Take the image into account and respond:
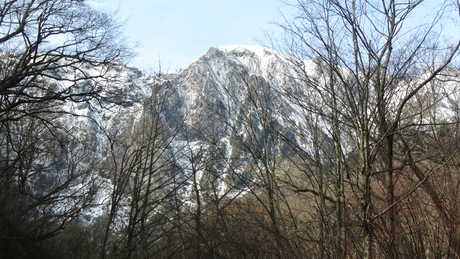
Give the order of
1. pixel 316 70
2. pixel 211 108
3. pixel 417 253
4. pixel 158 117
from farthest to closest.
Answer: pixel 158 117
pixel 211 108
pixel 316 70
pixel 417 253

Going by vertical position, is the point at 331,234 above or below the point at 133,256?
below

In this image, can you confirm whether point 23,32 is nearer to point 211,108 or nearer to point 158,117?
point 211,108

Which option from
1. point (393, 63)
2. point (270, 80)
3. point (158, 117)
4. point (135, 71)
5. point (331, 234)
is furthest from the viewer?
point (158, 117)

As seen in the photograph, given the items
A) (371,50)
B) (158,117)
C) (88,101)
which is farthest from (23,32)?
(371,50)

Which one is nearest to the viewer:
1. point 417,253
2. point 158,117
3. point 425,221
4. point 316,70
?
point 417,253

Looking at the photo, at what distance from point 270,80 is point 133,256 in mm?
7151

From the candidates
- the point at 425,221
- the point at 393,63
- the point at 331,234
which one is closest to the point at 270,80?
the point at 393,63

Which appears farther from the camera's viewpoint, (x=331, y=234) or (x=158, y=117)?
(x=158, y=117)

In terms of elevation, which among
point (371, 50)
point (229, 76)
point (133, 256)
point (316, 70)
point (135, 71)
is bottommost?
point (133, 256)

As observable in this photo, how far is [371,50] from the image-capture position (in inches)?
129

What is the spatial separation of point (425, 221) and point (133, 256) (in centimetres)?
911

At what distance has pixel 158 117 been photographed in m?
9.58

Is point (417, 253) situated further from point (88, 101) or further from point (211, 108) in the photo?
point (88, 101)

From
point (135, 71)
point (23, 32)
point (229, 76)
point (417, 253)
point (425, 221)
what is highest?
point (135, 71)
